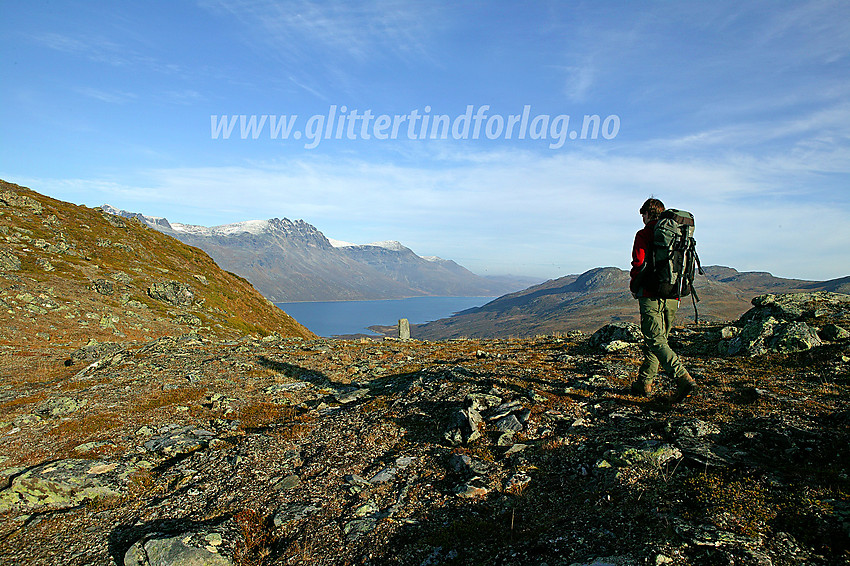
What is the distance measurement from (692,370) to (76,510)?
17.4 metres

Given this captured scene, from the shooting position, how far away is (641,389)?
1098 centimetres

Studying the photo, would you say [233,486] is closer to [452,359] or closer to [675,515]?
[675,515]

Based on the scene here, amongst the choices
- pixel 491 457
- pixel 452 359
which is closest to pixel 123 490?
pixel 491 457

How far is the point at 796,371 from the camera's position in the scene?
12.0 meters

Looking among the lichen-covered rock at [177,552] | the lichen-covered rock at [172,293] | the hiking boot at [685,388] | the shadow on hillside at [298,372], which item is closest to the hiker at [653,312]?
the hiking boot at [685,388]

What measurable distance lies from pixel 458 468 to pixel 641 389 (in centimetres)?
585

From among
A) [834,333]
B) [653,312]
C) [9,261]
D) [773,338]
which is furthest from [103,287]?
[834,333]

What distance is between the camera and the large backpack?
9.73 metres

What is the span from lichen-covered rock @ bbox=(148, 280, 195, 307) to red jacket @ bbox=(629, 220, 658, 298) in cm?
5799

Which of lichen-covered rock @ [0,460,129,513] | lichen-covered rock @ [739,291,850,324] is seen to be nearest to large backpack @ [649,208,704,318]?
lichen-covered rock @ [739,291,850,324]

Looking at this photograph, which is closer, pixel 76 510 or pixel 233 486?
pixel 76 510

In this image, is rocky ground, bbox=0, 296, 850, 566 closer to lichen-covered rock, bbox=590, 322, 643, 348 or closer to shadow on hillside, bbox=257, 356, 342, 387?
shadow on hillside, bbox=257, 356, 342, 387

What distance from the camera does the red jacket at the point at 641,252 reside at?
10156mm

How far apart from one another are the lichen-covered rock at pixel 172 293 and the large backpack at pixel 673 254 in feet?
192
